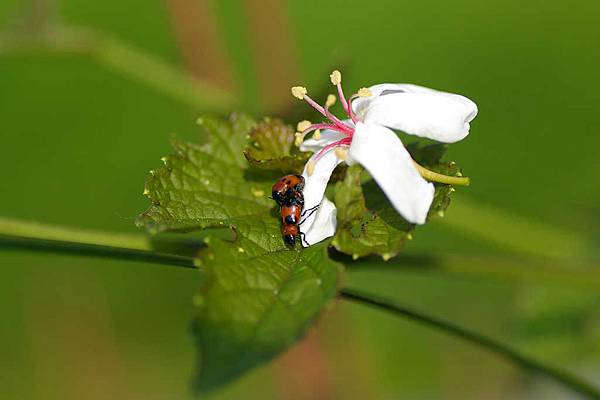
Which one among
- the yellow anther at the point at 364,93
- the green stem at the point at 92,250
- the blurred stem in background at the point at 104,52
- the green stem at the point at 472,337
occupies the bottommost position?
the green stem at the point at 92,250

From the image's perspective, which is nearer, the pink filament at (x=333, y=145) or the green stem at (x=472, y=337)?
the green stem at (x=472, y=337)

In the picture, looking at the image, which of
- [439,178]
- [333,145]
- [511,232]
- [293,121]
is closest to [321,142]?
[333,145]

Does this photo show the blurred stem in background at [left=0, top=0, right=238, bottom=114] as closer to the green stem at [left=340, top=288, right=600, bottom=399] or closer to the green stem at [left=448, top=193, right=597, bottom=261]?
the green stem at [left=448, top=193, right=597, bottom=261]

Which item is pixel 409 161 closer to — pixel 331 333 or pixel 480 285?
pixel 331 333

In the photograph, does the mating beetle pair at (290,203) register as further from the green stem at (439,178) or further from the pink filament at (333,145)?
the green stem at (439,178)

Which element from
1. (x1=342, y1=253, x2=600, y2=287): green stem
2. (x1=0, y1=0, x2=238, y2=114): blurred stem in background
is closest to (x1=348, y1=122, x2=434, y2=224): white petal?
(x1=342, y1=253, x2=600, y2=287): green stem

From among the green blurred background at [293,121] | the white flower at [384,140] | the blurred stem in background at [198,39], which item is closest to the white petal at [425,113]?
the white flower at [384,140]

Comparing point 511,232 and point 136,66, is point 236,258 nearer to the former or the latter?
A: point 511,232
